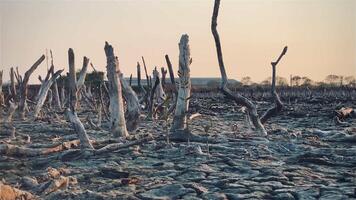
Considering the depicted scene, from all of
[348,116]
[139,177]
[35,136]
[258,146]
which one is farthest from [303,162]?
[348,116]

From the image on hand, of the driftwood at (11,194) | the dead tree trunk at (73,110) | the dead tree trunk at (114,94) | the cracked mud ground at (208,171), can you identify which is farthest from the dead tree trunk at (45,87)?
the driftwood at (11,194)

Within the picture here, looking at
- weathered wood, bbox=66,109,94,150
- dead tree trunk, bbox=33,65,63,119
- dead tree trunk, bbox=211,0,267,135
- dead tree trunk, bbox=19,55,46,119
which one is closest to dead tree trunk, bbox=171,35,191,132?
dead tree trunk, bbox=211,0,267,135

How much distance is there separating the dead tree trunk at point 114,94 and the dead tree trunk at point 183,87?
124 centimetres

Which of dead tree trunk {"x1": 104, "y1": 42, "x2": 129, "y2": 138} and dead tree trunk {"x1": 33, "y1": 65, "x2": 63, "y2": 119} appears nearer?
dead tree trunk {"x1": 104, "y1": 42, "x2": 129, "y2": 138}

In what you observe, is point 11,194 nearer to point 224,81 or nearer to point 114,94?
point 114,94

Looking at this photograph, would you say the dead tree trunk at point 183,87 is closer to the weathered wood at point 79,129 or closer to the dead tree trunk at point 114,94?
the dead tree trunk at point 114,94

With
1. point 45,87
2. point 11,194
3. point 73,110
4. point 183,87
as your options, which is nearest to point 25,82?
point 45,87

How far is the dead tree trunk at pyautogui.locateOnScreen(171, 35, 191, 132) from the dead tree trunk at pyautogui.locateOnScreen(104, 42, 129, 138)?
1244 mm

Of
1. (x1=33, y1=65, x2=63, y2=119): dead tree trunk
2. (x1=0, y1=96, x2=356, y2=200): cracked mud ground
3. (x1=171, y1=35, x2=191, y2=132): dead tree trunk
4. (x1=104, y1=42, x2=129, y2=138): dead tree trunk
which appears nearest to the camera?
(x1=0, y1=96, x2=356, y2=200): cracked mud ground

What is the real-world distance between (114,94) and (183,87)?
63.2 inches

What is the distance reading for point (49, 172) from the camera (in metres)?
6.54

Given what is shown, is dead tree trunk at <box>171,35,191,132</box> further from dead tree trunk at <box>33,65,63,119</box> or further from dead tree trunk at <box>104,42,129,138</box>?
dead tree trunk at <box>33,65,63,119</box>

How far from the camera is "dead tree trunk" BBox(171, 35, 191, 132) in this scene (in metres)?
10.7

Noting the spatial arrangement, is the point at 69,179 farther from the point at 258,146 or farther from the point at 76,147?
the point at 258,146
